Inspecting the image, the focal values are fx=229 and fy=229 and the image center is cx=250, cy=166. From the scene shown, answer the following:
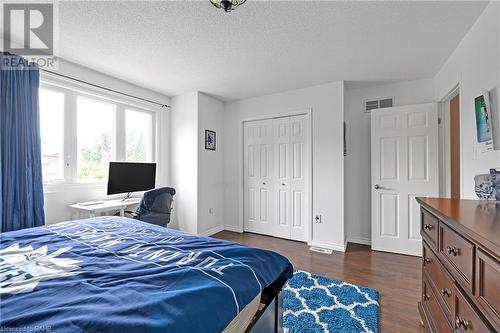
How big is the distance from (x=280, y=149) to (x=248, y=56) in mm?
1743

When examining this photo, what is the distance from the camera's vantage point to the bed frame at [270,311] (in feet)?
3.73

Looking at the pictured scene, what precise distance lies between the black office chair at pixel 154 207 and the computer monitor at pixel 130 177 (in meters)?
0.48

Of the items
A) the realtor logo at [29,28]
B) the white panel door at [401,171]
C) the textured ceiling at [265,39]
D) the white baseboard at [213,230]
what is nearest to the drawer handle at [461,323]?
the textured ceiling at [265,39]

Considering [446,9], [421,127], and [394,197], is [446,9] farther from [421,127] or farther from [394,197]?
[394,197]

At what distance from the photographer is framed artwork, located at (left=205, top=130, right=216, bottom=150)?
4.01m

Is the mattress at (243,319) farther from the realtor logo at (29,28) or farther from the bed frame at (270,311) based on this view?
the realtor logo at (29,28)

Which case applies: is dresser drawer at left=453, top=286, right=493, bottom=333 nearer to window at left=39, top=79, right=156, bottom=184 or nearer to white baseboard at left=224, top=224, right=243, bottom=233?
white baseboard at left=224, top=224, right=243, bottom=233

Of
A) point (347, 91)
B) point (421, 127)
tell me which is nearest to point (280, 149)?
point (347, 91)

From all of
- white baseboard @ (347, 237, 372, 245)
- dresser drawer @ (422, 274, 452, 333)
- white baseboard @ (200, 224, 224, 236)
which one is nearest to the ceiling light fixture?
dresser drawer @ (422, 274, 452, 333)

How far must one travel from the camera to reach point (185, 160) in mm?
3932

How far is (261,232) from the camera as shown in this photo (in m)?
4.14

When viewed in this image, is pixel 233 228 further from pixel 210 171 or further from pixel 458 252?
pixel 458 252

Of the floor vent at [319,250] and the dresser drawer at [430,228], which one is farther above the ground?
the dresser drawer at [430,228]

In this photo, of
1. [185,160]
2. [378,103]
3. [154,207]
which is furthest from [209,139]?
[378,103]
